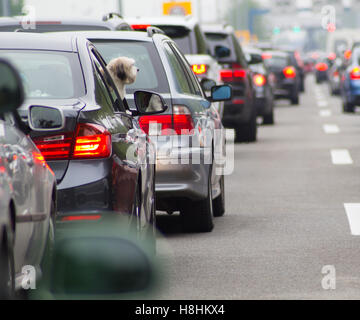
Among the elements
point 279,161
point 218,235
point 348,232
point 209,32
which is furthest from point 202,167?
point 209,32

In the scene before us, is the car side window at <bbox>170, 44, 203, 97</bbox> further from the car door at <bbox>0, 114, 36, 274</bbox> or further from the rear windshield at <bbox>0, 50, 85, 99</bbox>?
the car door at <bbox>0, 114, 36, 274</bbox>

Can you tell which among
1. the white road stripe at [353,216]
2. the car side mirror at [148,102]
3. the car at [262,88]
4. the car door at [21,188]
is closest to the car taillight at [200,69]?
the white road stripe at [353,216]

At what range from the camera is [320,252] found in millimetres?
8641

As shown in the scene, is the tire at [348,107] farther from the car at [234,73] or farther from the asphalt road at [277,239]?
the asphalt road at [277,239]

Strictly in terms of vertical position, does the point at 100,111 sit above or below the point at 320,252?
above

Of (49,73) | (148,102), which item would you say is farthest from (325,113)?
(49,73)

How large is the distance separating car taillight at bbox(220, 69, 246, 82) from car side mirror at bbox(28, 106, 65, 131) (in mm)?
14124

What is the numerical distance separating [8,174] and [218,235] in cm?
528

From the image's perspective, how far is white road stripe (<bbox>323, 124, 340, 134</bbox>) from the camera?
83.6ft

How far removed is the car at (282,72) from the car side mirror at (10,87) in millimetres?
33562

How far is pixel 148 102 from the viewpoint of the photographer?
26.9 ft

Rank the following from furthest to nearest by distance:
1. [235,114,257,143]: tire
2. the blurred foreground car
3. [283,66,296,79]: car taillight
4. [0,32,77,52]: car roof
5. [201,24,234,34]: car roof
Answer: [283,66,296,79]: car taillight < [235,114,257,143]: tire < [201,24,234,34]: car roof < [0,32,77,52]: car roof < the blurred foreground car

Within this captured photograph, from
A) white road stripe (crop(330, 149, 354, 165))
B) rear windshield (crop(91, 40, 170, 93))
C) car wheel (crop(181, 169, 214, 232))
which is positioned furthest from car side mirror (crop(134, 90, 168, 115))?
white road stripe (crop(330, 149, 354, 165))

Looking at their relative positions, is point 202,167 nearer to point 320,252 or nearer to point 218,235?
point 218,235
